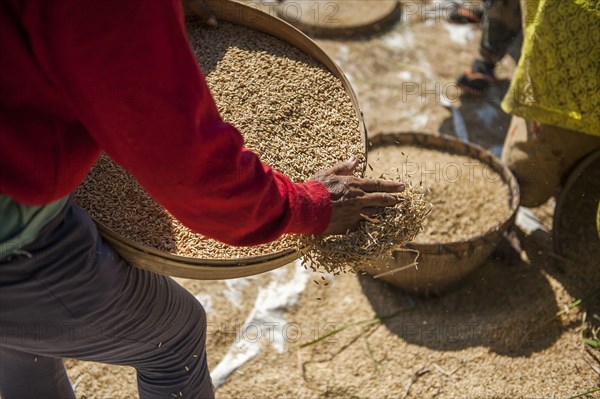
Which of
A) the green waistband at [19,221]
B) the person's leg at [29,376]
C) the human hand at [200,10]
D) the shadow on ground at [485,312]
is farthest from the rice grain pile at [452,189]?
the green waistband at [19,221]

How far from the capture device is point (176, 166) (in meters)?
1.14

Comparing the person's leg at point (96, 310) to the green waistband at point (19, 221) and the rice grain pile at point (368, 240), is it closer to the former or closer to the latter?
the green waistband at point (19, 221)

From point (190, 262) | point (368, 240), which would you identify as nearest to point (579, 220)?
point (368, 240)

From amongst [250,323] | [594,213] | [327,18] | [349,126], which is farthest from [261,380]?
[327,18]

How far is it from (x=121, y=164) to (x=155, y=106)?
155 mm

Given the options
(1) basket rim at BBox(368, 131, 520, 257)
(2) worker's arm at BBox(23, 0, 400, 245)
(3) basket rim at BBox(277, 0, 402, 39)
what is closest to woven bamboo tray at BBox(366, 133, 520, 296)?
(1) basket rim at BBox(368, 131, 520, 257)

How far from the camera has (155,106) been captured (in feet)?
3.55

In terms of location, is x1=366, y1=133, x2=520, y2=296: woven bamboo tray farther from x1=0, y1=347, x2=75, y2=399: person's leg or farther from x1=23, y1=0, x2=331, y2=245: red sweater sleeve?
x1=23, y1=0, x2=331, y2=245: red sweater sleeve

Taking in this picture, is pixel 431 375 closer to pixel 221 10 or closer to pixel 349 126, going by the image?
pixel 349 126

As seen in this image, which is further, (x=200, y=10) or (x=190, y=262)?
(x=200, y=10)

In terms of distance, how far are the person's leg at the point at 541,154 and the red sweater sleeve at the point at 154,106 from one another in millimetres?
1721

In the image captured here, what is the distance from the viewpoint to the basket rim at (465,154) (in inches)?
97.0

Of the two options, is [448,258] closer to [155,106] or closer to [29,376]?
[29,376]

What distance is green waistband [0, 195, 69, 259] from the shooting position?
3.88ft
